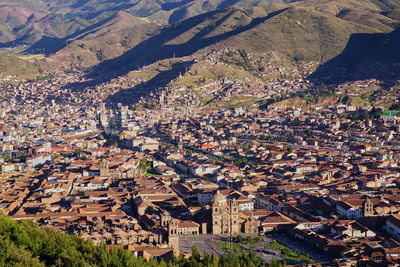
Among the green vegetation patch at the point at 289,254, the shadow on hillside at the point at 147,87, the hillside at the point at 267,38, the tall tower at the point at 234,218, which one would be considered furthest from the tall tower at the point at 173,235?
the hillside at the point at 267,38

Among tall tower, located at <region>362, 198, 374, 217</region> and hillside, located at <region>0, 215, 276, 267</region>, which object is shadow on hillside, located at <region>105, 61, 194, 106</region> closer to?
tall tower, located at <region>362, 198, 374, 217</region>

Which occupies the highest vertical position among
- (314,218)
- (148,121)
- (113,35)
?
(113,35)

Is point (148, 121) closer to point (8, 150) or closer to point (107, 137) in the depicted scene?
point (107, 137)

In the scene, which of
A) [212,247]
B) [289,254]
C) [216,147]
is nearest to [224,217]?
[212,247]

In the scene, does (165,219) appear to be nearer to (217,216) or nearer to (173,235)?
(217,216)

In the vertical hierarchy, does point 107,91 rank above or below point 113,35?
below

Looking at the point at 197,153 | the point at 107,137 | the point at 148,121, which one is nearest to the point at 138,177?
the point at 197,153
